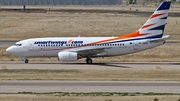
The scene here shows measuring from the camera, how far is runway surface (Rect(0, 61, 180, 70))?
1767 inches

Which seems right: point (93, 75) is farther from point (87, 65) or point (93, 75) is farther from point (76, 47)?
point (76, 47)

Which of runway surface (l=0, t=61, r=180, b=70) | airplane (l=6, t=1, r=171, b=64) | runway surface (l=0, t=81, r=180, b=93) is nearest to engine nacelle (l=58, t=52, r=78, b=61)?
airplane (l=6, t=1, r=171, b=64)

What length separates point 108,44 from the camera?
48.6m

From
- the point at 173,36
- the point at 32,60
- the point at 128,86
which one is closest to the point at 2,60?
the point at 32,60

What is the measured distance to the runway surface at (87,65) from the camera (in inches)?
1767

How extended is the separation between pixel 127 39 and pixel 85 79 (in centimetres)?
1430

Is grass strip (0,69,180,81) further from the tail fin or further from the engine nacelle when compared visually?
the tail fin

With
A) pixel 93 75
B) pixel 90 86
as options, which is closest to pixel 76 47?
pixel 93 75

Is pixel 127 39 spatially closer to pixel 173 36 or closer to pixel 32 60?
pixel 32 60

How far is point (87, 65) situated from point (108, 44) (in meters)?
3.41

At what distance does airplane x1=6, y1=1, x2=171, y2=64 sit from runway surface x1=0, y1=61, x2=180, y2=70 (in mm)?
1107

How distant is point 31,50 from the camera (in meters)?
49.1

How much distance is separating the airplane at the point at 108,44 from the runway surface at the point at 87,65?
3.63 feet

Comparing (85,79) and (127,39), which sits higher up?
(127,39)
